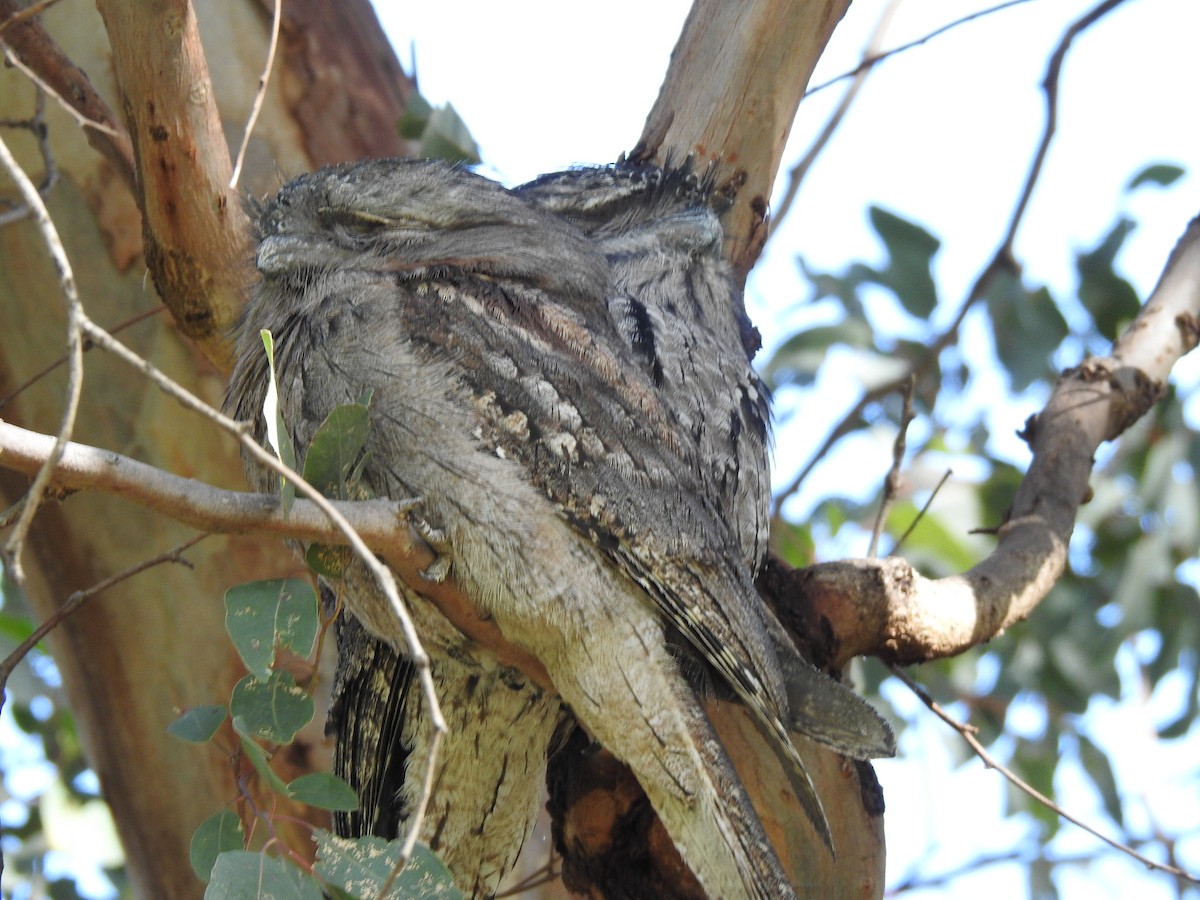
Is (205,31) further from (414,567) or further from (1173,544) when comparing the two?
(1173,544)

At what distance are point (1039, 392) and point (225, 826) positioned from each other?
3743mm

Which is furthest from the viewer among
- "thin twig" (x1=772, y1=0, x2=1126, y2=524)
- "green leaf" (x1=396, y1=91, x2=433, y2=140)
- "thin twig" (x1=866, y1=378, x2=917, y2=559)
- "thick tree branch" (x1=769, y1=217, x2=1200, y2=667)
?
"thin twig" (x1=772, y1=0, x2=1126, y2=524)

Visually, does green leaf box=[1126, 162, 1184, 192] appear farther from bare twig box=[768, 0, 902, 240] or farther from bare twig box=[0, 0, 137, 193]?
bare twig box=[0, 0, 137, 193]

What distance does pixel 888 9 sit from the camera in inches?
191

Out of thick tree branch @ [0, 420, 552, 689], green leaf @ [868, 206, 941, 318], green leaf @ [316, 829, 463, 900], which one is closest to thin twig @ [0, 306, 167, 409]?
thick tree branch @ [0, 420, 552, 689]

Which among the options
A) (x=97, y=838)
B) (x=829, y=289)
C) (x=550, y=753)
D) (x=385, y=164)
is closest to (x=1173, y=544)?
(x=829, y=289)

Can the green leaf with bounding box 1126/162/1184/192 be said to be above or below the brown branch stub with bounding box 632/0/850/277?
above

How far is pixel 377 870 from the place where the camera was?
1630 millimetres

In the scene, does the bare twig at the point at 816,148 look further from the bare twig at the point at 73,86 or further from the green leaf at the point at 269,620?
the green leaf at the point at 269,620

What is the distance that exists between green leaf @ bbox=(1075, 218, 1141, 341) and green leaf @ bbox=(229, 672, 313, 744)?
11.5 ft

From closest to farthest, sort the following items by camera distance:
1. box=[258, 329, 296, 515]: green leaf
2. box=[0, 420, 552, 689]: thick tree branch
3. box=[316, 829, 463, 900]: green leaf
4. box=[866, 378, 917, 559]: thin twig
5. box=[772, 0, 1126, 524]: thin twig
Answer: box=[0, 420, 552, 689]: thick tree branch, box=[258, 329, 296, 515]: green leaf, box=[316, 829, 463, 900]: green leaf, box=[866, 378, 917, 559]: thin twig, box=[772, 0, 1126, 524]: thin twig

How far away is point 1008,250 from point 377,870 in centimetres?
320

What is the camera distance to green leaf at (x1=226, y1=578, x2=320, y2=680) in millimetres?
1597

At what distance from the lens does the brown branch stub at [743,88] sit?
105 inches
